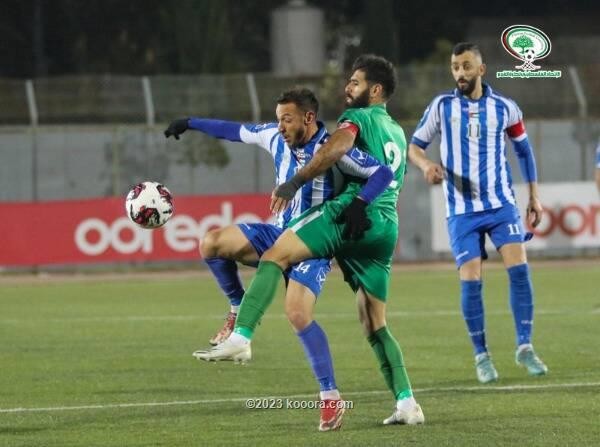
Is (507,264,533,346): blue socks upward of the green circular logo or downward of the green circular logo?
downward

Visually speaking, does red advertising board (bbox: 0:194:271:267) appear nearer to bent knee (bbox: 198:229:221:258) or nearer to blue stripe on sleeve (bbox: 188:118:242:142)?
bent knee (bbox: 198:229:221:258)

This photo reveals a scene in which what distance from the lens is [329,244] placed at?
26.5 ft

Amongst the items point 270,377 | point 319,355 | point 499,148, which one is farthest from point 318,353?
point 499,148

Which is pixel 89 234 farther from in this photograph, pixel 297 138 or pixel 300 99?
pixel 300 99

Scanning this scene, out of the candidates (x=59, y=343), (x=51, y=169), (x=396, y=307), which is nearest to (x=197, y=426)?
(x=59, y=343)

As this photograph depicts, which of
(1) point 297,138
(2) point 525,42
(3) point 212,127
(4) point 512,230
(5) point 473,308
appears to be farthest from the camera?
(2) point 525,42

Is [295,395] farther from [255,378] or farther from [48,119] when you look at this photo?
[48,119]

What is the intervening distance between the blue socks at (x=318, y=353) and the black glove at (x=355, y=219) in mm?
555

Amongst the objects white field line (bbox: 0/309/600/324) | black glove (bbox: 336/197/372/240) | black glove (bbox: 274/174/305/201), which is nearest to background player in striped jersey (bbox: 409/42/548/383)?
black glove (bbox: 336/197/372/240)

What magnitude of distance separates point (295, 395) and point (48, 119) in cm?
1872

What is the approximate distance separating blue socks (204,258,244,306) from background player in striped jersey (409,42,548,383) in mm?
1696

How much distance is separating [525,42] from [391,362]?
18.6 feet

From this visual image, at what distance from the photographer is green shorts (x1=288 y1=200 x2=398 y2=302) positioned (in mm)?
8062

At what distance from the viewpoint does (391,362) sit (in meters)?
8.38
